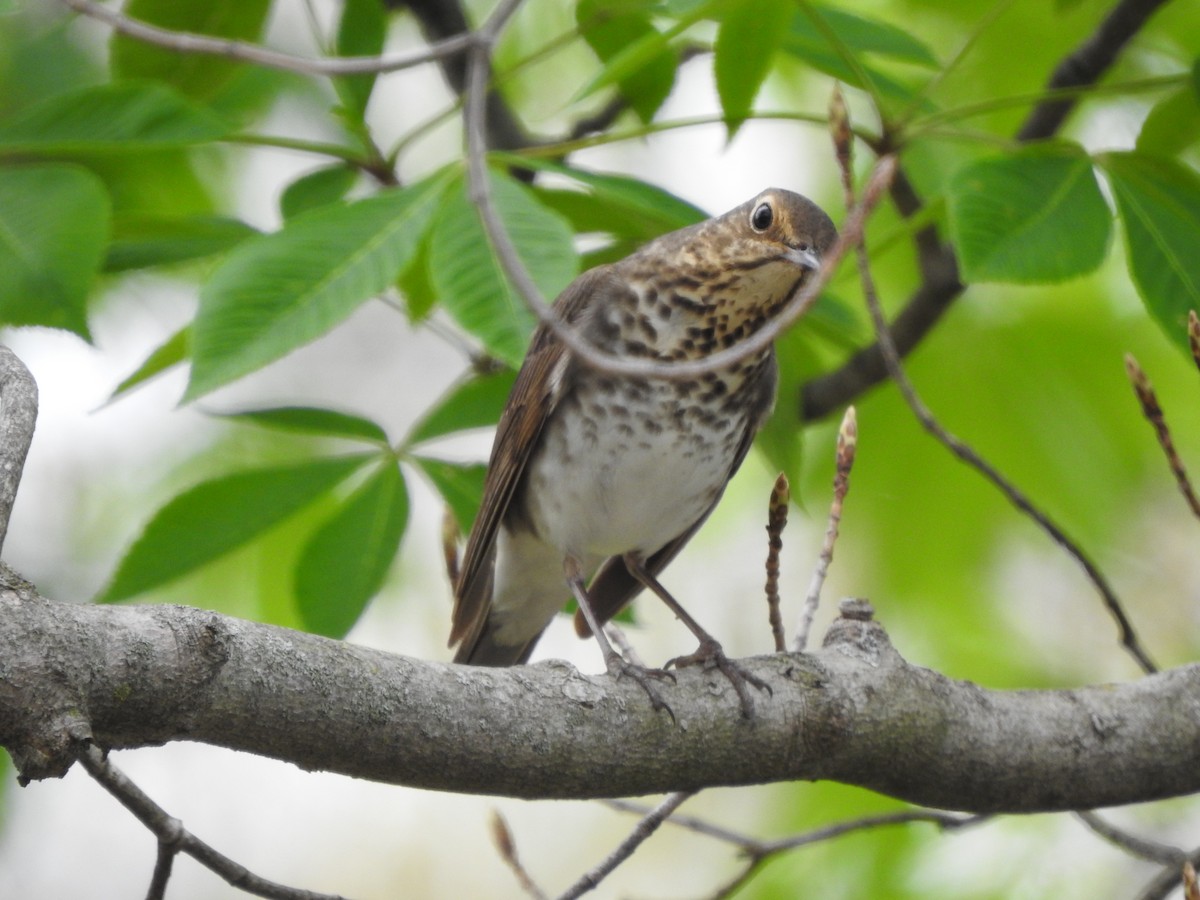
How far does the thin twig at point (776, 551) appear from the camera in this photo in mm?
3211

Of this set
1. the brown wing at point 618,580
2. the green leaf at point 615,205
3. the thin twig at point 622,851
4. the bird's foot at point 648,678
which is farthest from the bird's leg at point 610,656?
the green leaf at point 615,205

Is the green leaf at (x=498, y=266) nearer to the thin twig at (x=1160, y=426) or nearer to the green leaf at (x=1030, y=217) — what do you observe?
the green leaf at (x=1030, y=217)

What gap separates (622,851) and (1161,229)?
1884 millimetres

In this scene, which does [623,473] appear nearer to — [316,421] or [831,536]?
[316,421]

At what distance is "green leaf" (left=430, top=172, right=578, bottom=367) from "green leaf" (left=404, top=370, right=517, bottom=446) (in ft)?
2.63

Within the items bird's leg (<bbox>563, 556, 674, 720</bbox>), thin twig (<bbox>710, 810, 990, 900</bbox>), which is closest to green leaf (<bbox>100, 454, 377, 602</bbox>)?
bird's leg (<bbox>563, 556, 674, 720</bbox>)

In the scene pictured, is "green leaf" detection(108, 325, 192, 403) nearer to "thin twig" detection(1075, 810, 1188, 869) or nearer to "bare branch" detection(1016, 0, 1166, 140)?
"thin twig" detection(1075, 810, 1188, 869)

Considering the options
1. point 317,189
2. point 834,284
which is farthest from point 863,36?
point 317,189

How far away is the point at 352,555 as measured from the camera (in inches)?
145

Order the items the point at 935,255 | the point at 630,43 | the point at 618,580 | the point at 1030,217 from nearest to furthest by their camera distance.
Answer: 1. the point at 1030,217
2. the point at 630,43
3. the point at 935,255
4. the point at 618,580

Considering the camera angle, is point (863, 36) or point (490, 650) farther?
point (490, 650)

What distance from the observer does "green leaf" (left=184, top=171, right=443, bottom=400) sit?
9.38 ft

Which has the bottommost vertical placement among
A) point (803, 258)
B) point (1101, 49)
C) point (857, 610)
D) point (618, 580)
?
point (857, 610)

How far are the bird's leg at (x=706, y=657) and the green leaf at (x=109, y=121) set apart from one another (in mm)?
1729
